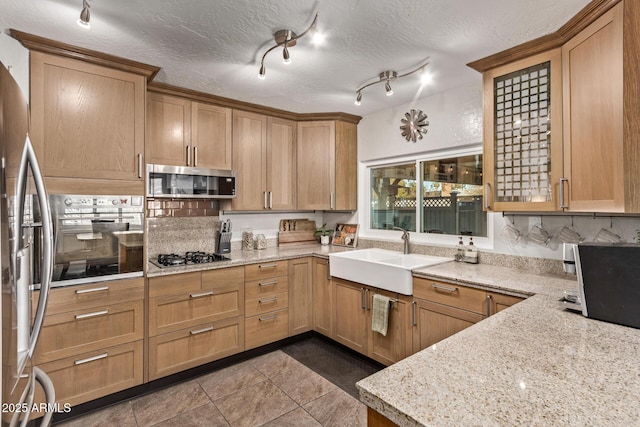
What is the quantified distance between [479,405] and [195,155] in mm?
2725

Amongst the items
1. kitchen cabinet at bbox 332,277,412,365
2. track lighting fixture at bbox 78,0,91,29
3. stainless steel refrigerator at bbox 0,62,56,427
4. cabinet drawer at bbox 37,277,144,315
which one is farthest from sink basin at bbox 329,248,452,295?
track lighting fixture at bbox 78,0,91,29

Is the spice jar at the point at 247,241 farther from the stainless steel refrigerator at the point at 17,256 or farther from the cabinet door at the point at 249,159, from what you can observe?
the stainless steel refrigerator at the point at 17,256

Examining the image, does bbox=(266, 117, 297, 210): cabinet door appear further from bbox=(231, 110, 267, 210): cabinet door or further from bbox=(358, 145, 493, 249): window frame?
bbox=(358, 145, 493, 249): window frame

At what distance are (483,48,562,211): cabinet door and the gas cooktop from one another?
7.31 feet

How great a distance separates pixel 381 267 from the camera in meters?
2.53

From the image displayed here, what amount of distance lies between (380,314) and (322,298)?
0.79m

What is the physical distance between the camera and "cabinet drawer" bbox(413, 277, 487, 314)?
199 centimetres

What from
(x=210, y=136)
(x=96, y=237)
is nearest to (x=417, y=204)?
(x=210, y=136)

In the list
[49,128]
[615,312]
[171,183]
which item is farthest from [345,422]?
[49,128]

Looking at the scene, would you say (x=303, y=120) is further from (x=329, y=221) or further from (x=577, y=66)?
(x=577, y=66)

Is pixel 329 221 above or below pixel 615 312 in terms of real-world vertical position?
above

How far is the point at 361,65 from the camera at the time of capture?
2285 mm

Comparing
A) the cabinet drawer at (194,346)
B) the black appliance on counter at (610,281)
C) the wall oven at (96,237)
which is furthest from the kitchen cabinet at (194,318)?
the black appliance on counter at (610,281)

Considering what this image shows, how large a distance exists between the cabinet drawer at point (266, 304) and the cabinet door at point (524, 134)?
1929 mm
